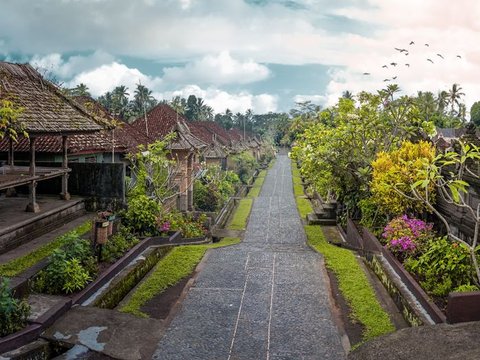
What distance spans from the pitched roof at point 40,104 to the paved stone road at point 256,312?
5.17m

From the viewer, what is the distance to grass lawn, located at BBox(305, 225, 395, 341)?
8.60m

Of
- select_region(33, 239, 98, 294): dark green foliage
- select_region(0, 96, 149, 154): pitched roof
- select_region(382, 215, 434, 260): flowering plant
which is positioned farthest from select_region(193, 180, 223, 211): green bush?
select_region(33, 239, 98, 294): dark green foliage

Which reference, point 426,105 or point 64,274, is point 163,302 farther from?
point 426,105

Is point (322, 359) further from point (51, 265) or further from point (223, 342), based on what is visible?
point (51, 265)

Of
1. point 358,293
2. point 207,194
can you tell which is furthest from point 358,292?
point 207,194

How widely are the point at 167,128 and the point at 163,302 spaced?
22.9m

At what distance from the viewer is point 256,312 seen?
9.27 meters

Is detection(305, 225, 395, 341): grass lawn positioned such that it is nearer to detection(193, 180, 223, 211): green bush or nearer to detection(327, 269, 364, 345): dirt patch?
detection(327, 269, 364, 345): dirt patch

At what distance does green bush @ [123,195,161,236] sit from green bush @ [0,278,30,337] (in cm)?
655

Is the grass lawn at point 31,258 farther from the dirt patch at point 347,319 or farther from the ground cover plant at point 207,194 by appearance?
the ground cover plant at point 207,194

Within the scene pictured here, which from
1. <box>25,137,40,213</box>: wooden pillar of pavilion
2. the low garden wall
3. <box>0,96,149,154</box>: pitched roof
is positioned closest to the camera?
the low garden wall

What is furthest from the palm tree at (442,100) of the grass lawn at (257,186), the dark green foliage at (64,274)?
the dark green foliage at (64,274)

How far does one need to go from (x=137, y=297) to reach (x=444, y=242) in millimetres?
6601

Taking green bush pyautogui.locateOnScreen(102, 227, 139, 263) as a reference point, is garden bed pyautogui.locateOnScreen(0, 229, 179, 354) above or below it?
below
